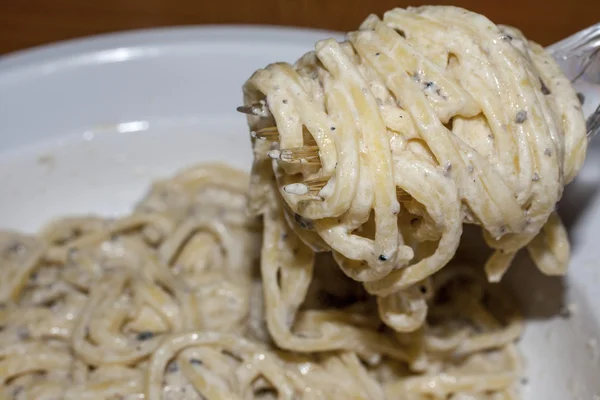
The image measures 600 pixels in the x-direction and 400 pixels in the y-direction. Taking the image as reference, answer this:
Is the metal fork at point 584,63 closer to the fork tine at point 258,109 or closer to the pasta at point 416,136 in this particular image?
the pasta at point 416,136

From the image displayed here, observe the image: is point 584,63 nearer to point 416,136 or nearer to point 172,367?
point 416,136

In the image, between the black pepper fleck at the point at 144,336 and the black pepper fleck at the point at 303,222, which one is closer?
the black pepper fleck at the point at 303,222

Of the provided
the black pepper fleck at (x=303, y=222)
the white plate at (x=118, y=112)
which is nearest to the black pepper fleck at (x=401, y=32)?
the black pepper fleck at (x=303, y=222)

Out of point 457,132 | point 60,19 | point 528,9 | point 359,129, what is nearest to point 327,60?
point 359,129

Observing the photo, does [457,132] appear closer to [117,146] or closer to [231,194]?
[231,194]

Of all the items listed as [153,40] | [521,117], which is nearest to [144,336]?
[153,40]

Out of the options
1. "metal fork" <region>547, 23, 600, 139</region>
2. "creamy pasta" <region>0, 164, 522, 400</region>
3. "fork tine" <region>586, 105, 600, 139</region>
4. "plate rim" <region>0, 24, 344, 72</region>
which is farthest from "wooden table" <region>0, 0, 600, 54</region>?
"fork tine" <region>586, 105, 600, 139</region>
